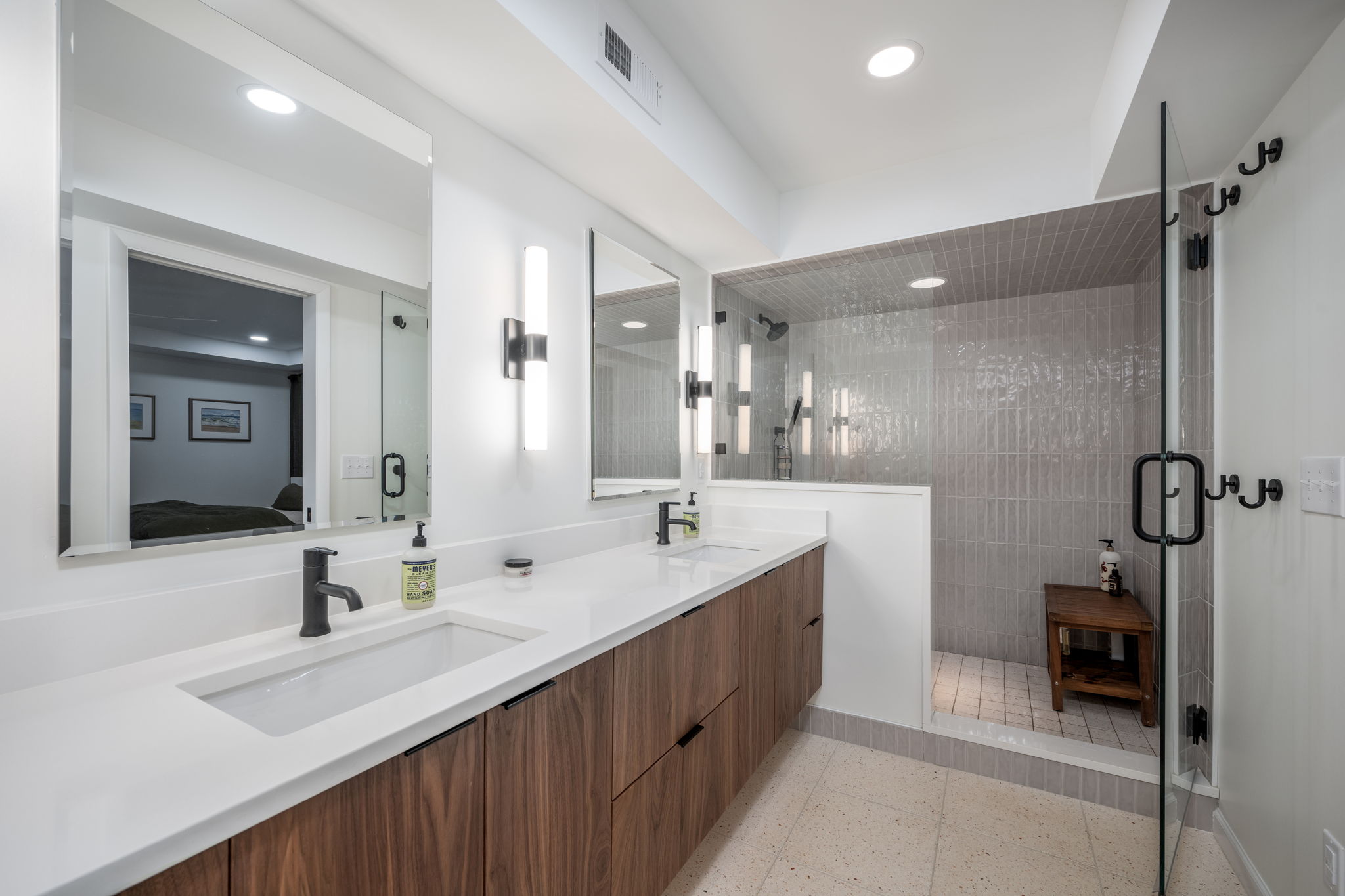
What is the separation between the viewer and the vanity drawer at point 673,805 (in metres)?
1.28

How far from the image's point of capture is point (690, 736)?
60.3 inches

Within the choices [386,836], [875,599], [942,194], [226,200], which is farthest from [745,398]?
[386,836]

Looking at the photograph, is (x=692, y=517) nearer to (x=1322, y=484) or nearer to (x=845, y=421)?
(x=845, y=421)

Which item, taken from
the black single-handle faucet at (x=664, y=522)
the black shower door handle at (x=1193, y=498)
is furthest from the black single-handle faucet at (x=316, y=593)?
the black shower door handle at (x=1193, y=498)

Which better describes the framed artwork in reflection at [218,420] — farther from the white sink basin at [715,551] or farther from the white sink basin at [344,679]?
the white sink basin at [715,551]

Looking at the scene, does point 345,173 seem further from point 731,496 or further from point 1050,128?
point 1050,128

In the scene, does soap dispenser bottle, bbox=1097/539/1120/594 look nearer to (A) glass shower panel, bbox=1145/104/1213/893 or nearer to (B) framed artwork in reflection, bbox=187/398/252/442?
(A) glass shower panel, bbox=1145/104/1213/893

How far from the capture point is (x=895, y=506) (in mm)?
2547

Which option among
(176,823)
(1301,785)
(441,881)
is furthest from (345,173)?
(1301,785)

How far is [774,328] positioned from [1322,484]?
201 centimetres

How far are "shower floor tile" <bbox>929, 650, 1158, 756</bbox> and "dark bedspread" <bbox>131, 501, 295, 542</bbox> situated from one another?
8.94 feet

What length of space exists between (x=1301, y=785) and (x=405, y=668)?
→ 2151 mm

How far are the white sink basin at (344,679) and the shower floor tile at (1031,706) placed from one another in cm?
226

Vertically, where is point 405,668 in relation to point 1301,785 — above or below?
above
